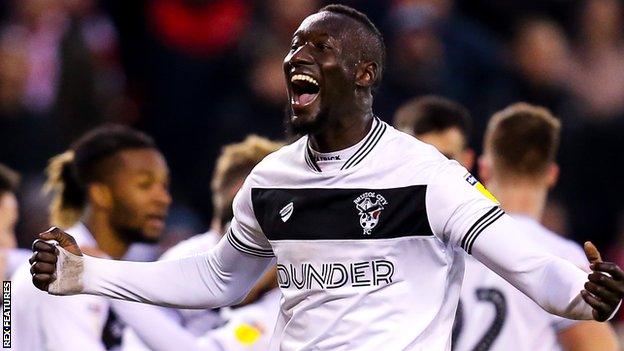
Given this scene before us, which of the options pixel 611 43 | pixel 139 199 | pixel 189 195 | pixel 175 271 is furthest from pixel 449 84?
pixel 175 271

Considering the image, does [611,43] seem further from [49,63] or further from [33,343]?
[33,343]

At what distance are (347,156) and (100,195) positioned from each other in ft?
7.35

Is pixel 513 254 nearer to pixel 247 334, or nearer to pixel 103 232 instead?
pixel 247 334

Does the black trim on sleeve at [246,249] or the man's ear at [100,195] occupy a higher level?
the black trim on sleeve at [246,249]

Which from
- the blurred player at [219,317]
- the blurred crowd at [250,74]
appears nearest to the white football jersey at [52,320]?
the blurred player at [219,317]

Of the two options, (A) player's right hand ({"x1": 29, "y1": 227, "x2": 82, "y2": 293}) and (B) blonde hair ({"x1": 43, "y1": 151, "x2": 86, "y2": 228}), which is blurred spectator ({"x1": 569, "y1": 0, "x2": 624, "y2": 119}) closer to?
(B) blonde hair ({"x1": 43, "y1": 151, "x2": 86, "y2": 228})

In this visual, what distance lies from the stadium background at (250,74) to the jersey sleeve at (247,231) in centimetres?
492

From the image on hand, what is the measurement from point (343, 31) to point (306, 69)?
6.8 inches

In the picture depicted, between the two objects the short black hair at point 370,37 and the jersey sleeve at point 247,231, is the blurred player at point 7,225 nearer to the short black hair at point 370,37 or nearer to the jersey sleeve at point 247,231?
the jersey sleeve at point 247,231

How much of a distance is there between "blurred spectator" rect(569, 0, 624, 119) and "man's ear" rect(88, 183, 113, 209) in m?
4.86

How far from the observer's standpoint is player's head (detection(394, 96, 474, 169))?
6.83 metres

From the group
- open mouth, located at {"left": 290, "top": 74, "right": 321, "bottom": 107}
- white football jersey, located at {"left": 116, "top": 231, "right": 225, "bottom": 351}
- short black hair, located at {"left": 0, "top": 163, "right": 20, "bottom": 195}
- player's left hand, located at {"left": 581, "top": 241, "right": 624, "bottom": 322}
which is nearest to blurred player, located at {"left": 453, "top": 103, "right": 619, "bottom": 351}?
white football jersey, located at {"left": 116, "top": 231, "right": 225, "bottom": 351}

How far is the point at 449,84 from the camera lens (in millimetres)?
10070

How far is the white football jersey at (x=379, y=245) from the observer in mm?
4070
